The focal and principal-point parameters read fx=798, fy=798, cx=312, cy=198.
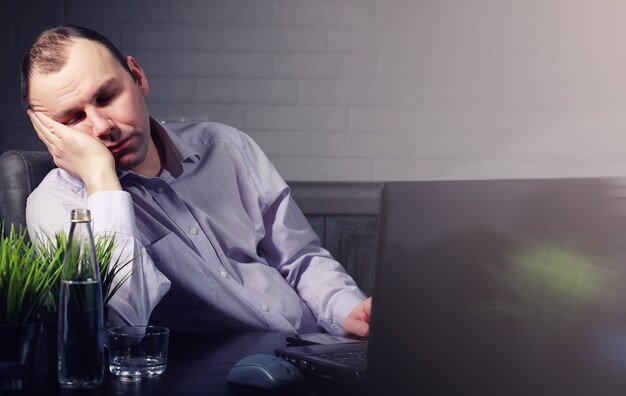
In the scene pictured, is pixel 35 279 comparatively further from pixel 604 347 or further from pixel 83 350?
pixel 604 347

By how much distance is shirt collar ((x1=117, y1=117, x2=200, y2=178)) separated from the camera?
177 centimetres

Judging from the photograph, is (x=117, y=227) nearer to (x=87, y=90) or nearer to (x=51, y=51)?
(x=87, y=90)

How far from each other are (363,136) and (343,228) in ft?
1.49

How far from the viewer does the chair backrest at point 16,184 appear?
168 centimetres

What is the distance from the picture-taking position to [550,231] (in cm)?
71

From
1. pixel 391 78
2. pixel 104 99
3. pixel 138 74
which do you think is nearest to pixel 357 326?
pixel 104 99

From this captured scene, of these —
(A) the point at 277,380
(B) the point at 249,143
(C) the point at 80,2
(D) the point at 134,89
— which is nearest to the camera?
(A) the point at 277,380

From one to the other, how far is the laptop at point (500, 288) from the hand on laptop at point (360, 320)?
53 centimetres

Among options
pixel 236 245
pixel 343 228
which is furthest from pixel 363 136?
pixel 236 245

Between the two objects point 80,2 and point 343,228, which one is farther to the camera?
point 80,2

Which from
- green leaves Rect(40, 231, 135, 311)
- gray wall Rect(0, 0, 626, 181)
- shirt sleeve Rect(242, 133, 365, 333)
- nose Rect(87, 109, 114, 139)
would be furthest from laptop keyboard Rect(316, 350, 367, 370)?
gray wall Rect(0, 0, 626, 181)

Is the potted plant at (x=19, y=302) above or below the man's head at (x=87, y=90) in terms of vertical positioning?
below

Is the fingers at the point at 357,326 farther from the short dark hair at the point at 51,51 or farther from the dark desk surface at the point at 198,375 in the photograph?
the short dark hair at the point at 51,51

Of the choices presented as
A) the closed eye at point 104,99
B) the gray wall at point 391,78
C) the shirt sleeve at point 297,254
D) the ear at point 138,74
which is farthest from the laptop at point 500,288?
the gray wall at point 391,78
